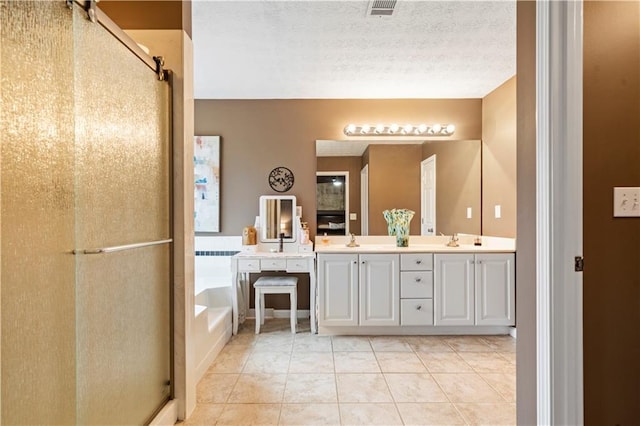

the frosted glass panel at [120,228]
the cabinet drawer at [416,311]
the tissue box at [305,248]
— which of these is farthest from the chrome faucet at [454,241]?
the frosted glass panel at [120,228]

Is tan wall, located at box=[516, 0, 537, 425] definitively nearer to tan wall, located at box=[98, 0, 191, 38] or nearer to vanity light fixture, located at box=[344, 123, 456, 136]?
tan wall, located at box=[98, 0, 191, 38]

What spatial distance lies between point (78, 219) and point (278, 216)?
2.52m

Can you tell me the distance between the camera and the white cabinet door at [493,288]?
3.14m

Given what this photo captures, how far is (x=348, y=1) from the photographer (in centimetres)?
210

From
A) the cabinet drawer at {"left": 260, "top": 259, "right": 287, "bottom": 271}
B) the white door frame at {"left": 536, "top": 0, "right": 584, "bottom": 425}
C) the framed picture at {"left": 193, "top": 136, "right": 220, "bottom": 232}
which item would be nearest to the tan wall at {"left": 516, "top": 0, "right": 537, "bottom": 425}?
the white door frame at {"left": 536, "top": 0, "right": 584, "bottom": 425}

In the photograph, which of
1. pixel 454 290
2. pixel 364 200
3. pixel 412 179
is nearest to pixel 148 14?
pixel 364 200

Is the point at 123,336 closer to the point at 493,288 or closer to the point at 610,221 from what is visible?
the point at 610,221

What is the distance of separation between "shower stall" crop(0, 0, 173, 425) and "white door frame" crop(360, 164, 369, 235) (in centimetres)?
229

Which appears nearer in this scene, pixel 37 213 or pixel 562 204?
pixel 37 213

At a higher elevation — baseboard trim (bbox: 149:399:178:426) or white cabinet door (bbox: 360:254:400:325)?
white cabinet door (bbox: 360:254:400:325)

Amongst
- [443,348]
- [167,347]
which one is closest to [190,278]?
[167,347]

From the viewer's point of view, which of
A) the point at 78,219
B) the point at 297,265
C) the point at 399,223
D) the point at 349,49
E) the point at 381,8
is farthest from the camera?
the point at 399,223

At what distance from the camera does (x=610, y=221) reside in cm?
125

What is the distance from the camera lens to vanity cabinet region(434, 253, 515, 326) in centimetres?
314
